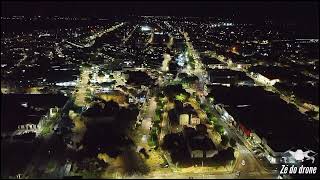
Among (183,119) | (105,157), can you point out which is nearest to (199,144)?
(183,119)

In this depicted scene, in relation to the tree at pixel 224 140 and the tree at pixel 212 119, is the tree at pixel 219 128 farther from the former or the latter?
the tree at pixel 212 119

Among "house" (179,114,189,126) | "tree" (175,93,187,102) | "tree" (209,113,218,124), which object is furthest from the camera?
"tree" (175,93,187,102)

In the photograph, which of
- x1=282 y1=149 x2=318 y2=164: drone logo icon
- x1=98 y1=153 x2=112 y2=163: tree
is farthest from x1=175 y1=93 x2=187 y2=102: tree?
x1=282 y1=149 x2=318 y2=164: drone logo icon

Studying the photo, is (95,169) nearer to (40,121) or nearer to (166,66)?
(40,121)

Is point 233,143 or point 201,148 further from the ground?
point 201,148

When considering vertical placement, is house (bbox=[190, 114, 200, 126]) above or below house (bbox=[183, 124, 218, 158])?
below

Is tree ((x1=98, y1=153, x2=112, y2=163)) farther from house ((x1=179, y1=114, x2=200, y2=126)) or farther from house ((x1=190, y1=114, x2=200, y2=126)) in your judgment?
house ((x1=190, y1=114, x2=200, y2=126))

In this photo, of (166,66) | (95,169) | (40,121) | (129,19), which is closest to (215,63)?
(166,66)

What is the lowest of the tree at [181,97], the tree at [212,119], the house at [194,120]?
the tree at [181,97]

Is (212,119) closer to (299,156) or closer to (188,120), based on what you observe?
(188,120)

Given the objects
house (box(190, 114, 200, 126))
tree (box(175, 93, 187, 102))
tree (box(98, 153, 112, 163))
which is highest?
tree (box(98, 153, 112, 163))

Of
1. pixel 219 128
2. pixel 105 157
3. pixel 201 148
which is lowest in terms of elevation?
pixel 219 128

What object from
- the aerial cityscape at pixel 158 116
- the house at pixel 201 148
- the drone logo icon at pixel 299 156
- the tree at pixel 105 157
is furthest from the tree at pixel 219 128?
the tree at pixel 105 157
